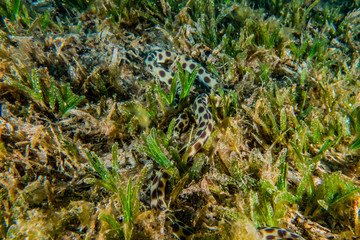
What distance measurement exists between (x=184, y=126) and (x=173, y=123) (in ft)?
1.80

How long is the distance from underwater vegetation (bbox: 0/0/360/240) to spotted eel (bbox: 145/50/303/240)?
0.36 feet

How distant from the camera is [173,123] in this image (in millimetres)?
2691

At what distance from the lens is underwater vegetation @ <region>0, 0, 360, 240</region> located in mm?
2150

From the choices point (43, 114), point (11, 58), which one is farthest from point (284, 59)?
point (11, 58)

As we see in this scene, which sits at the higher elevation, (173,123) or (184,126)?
(173,123)

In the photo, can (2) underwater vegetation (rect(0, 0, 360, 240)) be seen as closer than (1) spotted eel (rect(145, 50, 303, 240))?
No

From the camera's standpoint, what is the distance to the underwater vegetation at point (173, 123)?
2.15 metres

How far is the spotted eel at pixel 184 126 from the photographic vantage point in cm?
194

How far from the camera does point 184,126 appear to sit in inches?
127

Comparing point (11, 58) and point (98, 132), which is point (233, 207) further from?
point (11, 58)

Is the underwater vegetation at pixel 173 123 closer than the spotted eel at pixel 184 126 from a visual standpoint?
No

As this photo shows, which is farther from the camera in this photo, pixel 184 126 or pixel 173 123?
pixel 184 126

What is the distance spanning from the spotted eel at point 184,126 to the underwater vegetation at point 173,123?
11cm

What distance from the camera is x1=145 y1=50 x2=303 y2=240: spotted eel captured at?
194 cm
